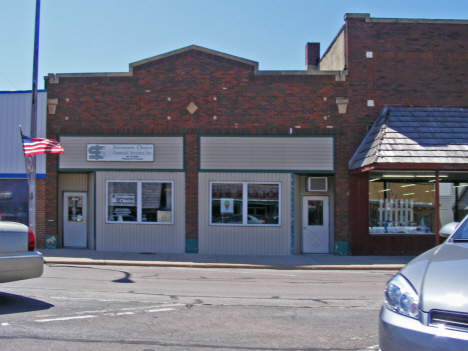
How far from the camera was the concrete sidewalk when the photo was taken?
13523mm

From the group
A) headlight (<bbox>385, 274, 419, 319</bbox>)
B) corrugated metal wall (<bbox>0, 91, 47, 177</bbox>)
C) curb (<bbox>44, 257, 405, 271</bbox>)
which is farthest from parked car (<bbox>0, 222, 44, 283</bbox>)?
corrugated metal wall (<bbox>0, 91, 47, 177</bbox>)

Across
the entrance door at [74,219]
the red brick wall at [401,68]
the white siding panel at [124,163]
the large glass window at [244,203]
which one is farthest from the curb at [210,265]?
the red brick wall at [401,68]

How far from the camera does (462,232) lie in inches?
194

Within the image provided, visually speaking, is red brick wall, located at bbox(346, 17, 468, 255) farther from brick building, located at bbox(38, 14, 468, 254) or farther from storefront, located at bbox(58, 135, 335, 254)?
storefront, located at bbox(58, 135, 335, 254)

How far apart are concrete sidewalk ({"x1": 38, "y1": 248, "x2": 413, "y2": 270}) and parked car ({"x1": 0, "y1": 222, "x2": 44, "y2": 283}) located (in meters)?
6.10

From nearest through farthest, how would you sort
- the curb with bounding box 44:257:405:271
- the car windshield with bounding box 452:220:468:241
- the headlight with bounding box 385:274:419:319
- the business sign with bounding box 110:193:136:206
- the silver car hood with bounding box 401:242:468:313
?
the silver car hood with bounding box 401:242:468:313, the headlight with bounding box 385:274:419:319, the car windshield with bounding box 452:220:468:241, the curb with bounding box 44:257:405:271, the business sign with bounding box 110:193:136:206

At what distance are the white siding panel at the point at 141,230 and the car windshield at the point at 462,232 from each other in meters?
11.5

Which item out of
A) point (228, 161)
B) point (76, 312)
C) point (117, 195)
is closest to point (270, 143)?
point (228, 161)

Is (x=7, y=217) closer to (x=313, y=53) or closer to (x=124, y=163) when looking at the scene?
(x=124, y=163)

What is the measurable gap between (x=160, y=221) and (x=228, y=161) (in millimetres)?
3037

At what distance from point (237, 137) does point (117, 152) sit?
407cm

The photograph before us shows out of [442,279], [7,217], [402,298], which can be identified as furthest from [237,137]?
[442,279]

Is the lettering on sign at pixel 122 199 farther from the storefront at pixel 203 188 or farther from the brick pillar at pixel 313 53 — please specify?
the brick pillar at pixel 313 53

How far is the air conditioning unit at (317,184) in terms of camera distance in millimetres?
16172
